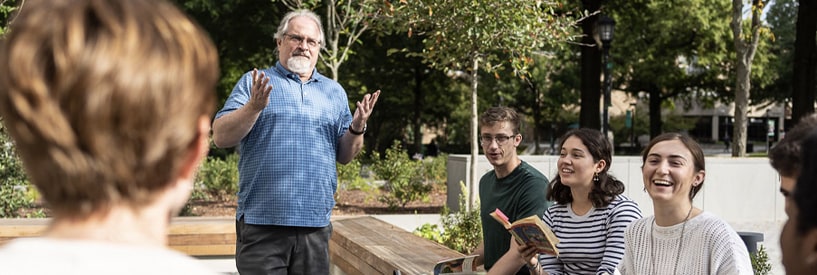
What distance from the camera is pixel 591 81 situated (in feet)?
70.3

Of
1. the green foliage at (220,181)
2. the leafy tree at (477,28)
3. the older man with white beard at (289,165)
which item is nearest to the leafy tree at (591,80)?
the green foliage at (220,181)

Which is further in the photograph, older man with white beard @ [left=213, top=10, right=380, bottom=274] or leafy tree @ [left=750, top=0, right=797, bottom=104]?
leafy tree @ [left=750, top=0, right=797, bottom=104]

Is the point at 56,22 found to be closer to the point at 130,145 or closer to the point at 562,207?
the point at 130,145

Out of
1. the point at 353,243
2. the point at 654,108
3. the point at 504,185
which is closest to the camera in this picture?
the point at 504,185

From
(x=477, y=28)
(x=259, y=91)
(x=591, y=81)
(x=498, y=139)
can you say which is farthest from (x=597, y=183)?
(x=591, y=81)

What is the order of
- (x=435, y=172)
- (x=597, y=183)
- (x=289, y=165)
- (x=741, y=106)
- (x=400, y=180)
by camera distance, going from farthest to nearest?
(x=435, y=172) < (x=741, y=106) < (x=400, y=180) < (x=597, y=183) < (x=289, y=165)

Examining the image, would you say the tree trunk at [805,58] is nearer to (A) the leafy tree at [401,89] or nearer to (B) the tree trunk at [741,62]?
(B) the tree trunk at [741,62]

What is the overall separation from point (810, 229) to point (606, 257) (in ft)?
8.64

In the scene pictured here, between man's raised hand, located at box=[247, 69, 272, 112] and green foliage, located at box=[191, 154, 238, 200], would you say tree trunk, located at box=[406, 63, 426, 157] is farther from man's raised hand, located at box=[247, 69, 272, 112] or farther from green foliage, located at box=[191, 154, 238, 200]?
man's raised hand, located at box=[247, 69, 272, 112]

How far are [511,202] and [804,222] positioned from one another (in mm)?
3116

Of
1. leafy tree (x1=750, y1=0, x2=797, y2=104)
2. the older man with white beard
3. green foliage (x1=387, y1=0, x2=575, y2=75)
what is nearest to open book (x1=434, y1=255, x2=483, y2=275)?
the older man with white beard

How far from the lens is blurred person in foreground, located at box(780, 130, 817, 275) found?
141 cm

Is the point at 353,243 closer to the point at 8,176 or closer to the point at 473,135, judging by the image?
the point at 473,135

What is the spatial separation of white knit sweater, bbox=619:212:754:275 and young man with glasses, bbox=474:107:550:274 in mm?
736
